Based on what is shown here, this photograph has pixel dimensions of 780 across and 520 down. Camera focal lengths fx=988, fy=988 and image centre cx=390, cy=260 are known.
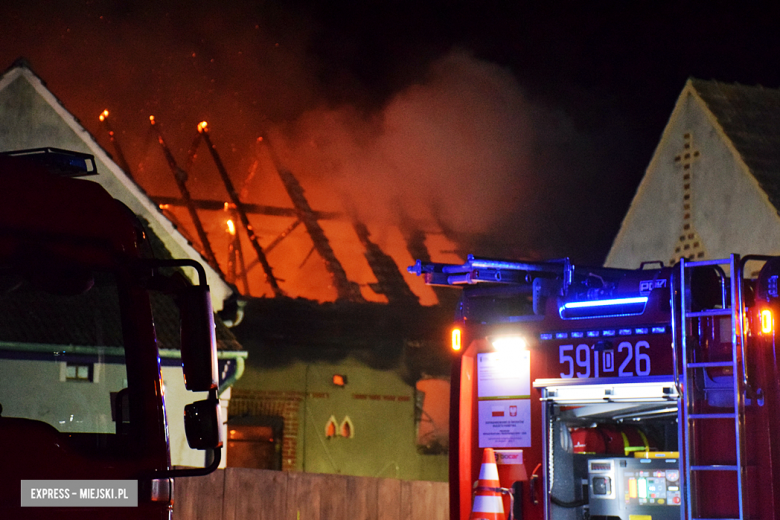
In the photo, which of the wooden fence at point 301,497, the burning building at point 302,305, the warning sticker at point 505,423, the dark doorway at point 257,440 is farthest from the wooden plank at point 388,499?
the dark doorway at point 257,440

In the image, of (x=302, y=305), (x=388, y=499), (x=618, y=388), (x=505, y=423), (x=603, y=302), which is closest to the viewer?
(x=618, y=388)

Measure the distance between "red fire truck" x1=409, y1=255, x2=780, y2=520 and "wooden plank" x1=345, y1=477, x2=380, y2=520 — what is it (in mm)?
3030

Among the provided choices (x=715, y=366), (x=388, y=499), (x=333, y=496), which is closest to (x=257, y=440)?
(x=388, y=499)

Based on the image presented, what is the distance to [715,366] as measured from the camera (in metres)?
5.60

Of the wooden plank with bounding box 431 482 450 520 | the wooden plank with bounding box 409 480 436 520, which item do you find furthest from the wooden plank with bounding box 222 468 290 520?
the wooden plank with bounding box 431 482 450 520

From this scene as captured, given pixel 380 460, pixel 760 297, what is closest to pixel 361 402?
pixel 380 460

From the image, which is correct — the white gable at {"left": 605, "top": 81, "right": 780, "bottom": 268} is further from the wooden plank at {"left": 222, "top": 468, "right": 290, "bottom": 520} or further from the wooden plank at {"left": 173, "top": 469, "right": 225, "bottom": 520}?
the wooden plank at {"left": 173, "top": 469, "right": 225, "bottom": 520}

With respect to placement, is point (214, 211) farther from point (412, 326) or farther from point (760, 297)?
point (760, 297)

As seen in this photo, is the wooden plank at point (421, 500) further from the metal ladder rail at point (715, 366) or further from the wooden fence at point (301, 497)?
the metal ladder rail at point (715, 366)

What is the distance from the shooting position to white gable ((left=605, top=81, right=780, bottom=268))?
1316 cm

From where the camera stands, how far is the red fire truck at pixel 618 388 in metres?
5.46

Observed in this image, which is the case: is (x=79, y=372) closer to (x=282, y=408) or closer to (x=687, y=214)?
(x=687, y=214)

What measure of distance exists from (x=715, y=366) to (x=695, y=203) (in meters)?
9.18

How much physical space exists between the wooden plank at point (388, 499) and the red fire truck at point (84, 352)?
646 centimetres
